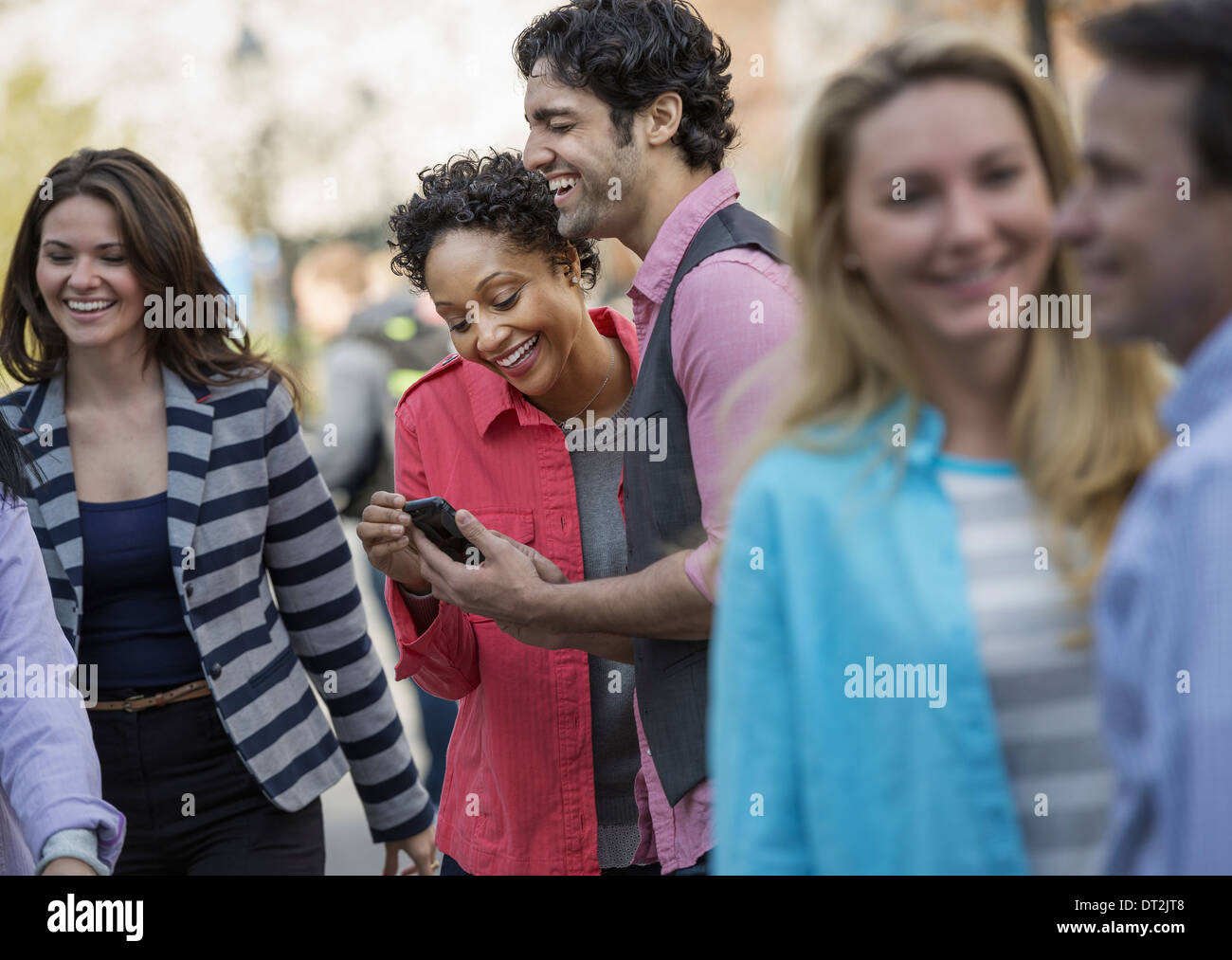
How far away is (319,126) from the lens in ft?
60.7

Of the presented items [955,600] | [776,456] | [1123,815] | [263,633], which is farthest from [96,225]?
[1123,815]

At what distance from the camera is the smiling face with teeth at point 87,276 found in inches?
128

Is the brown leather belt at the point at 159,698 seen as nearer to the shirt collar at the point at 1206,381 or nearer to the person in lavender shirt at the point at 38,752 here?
the person in lavender shirt at the point at 38,752

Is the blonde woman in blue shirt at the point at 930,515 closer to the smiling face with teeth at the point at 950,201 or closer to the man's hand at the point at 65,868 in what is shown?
the smiling face with teeth at the point at 950,201

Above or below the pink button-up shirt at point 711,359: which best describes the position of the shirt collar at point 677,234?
above

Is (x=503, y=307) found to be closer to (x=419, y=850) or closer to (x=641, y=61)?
(x=641, y=61)

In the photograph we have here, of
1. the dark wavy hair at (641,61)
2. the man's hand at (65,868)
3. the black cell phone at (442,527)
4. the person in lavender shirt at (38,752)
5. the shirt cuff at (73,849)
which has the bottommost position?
the man's hand at (65,868)

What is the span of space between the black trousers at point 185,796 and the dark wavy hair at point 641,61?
63.7 inches

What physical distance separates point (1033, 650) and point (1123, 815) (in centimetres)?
27

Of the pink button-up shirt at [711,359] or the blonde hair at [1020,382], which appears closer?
the blonde hair at [1020,382]

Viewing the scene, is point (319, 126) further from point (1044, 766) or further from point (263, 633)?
point (1044, 766)

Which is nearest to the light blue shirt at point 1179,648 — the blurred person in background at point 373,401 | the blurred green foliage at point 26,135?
the blurred person in background at point 373,401

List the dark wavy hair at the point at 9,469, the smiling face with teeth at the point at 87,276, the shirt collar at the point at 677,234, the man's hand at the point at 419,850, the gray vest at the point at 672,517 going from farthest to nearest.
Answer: the man's hand at the point at 419,850 → the smiling face with teeth at the point at 87,276 → the shirt collar at the point at 677,234 → the gray vest at the point at 672,517 → the dark wavy hair at the point at 9,469

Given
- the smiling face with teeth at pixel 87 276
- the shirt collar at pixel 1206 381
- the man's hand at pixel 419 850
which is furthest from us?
the man's hand at pixel 419 850
